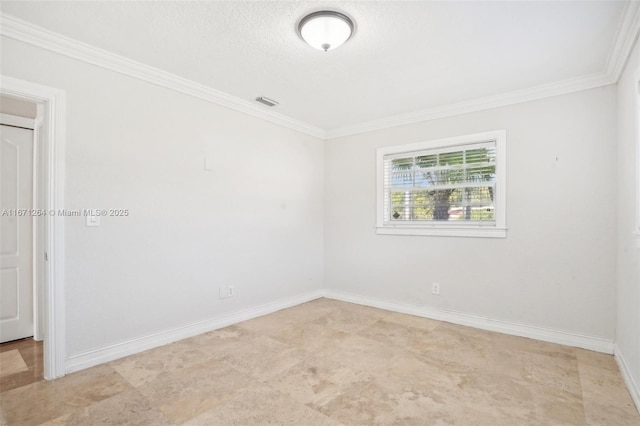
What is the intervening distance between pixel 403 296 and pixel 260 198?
6.99 ft

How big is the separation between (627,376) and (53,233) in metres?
4.22

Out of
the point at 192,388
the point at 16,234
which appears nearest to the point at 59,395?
the point at 192,388

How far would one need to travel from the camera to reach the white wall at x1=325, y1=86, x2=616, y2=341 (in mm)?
2902

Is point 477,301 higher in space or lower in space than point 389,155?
lower

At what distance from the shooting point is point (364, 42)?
2.42m

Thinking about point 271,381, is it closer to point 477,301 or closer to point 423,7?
point 477,301

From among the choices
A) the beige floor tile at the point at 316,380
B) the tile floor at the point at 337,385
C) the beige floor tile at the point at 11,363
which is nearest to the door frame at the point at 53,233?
the tile floor at the point at 337,385

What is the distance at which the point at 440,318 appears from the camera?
3.74 metres

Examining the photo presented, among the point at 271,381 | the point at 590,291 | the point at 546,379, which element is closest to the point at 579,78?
the point at 590,291

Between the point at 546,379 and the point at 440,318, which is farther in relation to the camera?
the point at 440,318

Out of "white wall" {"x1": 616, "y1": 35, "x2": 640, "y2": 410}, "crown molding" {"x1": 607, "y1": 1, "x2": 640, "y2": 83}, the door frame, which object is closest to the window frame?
"white wall" {"x1": 616, "y1": 35, "x2": 640, "y2": 410}

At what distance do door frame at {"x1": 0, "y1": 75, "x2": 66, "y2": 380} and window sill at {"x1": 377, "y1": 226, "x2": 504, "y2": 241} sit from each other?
329cm

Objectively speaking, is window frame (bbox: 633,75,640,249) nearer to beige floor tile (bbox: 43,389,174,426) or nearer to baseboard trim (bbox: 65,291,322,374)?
beige floor tile (bbox: 43,389,174,426)

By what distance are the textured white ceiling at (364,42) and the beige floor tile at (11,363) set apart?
254cm
